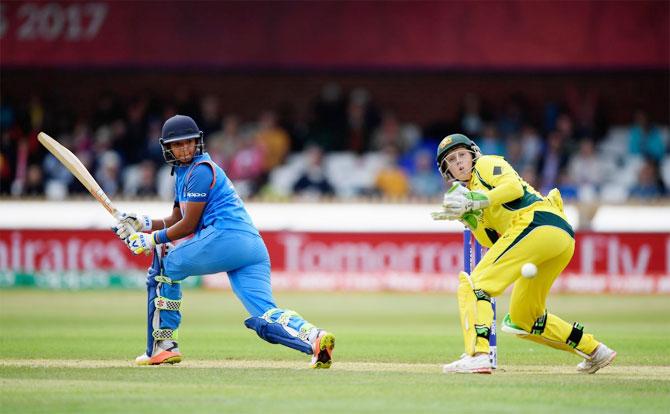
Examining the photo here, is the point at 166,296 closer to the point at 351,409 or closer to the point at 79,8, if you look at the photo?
the point at 351,409

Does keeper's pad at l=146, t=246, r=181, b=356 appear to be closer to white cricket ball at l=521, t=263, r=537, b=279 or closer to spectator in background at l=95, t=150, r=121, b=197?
white cricket ball at l=521, t=263, r=537, b=279

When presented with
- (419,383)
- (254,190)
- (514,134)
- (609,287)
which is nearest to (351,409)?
(419,383)

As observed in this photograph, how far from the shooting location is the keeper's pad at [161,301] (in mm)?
9242

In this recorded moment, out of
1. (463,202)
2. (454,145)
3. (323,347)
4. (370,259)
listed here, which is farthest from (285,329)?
(370,259)

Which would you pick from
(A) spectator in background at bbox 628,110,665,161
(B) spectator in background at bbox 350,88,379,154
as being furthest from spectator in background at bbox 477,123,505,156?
(A) spectator in background at bbox 628,110,665,161

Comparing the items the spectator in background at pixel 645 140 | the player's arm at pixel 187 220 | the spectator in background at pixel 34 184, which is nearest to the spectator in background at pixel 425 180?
the spectator in background at pixel 645 140

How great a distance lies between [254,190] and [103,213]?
257 cm

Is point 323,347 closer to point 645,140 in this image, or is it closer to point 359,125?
point 359,125

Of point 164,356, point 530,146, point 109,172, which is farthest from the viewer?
point 530,146

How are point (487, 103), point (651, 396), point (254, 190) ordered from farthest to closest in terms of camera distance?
point (487, 103)
point (254, 190)
point (651, 396)

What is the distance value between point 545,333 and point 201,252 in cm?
255

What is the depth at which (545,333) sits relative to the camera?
30.4ft

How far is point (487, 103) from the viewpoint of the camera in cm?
2334

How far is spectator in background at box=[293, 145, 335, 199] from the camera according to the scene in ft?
69.3
